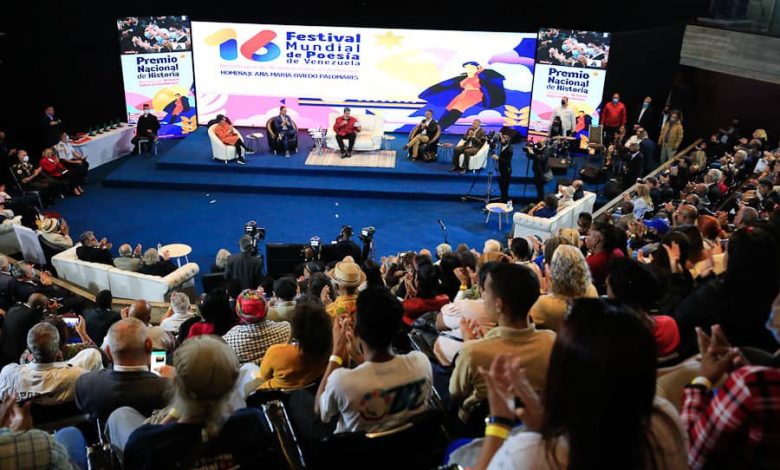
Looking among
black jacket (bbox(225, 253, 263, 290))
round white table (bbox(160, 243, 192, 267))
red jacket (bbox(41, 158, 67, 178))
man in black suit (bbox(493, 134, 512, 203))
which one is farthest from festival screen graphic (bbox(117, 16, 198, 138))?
black jacket (bbox(225, 253, 263, 290))

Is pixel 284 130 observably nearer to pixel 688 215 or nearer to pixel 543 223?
pixel 543 223

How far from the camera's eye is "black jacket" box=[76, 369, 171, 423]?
119 inches

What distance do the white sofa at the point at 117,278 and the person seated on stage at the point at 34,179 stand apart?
340 cm

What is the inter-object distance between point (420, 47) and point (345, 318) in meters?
12.1

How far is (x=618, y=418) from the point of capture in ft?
4.74

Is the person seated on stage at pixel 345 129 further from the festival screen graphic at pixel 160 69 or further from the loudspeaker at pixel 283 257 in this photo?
the loudspeaker at pixel 283 257

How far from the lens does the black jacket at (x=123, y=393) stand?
3.03 m

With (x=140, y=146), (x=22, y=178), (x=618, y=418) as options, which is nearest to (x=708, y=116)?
(x=140, y=146)

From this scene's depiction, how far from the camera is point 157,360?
12.8ft

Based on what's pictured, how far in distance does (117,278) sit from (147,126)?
6.32 metres

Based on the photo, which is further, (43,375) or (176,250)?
(176,250)

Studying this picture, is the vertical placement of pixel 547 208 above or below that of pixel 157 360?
below

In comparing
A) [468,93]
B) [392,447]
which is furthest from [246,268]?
[468,93]

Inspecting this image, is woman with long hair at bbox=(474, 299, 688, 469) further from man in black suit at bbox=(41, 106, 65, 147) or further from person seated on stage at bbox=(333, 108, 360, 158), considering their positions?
man in black suit at bbox=(41, 106, 65, 147)
